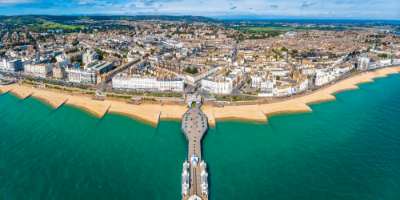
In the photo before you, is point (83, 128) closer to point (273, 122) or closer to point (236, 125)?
point (236, 125)

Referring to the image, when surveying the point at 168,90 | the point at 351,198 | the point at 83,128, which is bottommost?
the point at 351,198

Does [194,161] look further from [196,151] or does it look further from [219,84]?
[219,84]

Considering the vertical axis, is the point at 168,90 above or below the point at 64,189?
above

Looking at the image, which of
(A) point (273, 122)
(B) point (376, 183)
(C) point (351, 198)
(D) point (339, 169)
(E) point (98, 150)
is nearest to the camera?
(C) point (351, 198)

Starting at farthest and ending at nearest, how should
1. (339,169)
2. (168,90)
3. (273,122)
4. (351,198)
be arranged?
(168,90)
(273,122)
(339,169)
(351,198)

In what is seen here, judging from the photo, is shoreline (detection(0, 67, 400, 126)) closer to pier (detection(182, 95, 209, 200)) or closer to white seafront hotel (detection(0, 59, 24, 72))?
pier (detection(182, 95, 209, 200))

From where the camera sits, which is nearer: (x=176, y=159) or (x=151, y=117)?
(x=176, y=159)

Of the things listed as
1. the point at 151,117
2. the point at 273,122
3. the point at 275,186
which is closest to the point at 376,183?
the point at 275,186
